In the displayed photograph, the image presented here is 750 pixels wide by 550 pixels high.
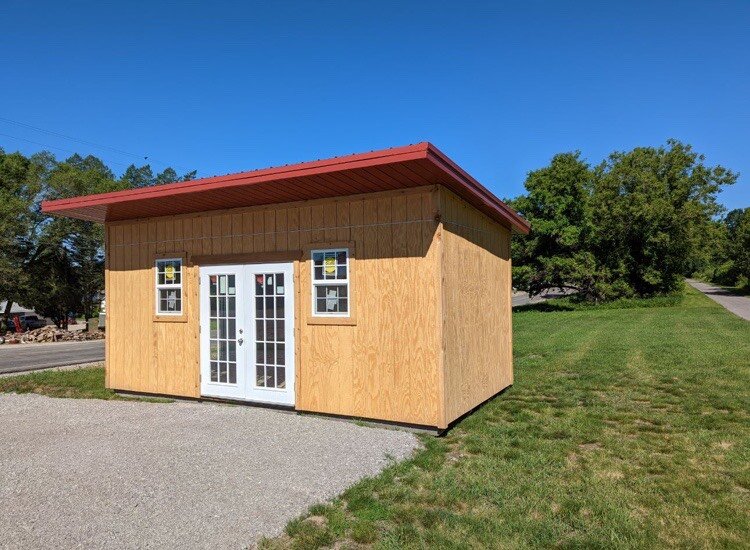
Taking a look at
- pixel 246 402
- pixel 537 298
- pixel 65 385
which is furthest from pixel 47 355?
pixel 537 298

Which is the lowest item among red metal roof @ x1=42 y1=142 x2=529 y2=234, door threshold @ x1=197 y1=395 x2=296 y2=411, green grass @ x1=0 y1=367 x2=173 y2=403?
green grass @ x1=0 y1=367 x2=173 y2=403

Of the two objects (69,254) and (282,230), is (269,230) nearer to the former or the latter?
(282,230)

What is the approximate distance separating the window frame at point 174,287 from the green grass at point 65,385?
1.24m

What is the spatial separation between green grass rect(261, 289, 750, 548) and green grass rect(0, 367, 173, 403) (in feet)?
15.8

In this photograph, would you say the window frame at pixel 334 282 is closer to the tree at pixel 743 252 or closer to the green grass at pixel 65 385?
the green grass at pixel 65 385

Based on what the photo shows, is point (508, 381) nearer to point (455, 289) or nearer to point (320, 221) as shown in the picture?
Answer: point (455, 289)

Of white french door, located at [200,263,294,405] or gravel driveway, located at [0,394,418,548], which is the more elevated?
white french door, located at [200,263,294,405]

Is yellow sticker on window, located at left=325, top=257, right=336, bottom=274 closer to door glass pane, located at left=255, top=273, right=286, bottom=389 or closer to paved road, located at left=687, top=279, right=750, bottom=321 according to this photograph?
door glass pane, located at left=255, top=273, right=286, bottom=389

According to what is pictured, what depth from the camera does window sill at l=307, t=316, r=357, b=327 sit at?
20.2ft

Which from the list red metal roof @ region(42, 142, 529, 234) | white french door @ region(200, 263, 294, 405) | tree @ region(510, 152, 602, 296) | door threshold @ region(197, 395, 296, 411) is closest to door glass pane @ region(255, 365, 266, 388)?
white french door @ region(200, 263, 294, 405)

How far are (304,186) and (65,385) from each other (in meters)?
6.53

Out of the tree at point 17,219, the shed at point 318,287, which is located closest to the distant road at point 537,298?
the tree at point 17,219

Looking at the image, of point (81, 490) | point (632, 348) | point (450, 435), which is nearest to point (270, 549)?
point (81, 490)

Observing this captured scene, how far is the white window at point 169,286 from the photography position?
765 centimetres
